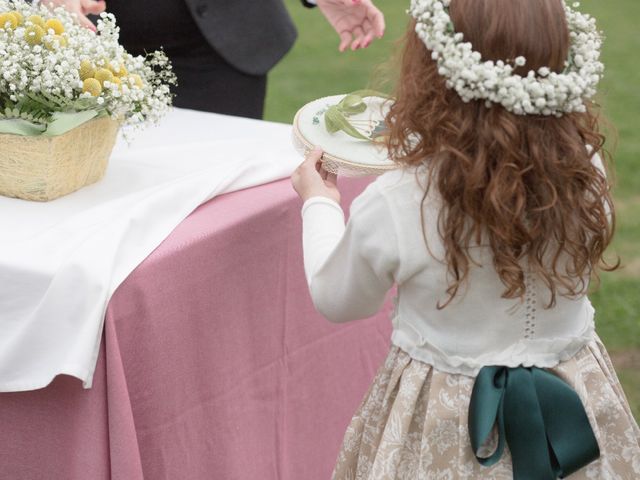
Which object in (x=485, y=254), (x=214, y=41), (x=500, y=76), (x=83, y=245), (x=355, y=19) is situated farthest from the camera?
(x=214, y=41)

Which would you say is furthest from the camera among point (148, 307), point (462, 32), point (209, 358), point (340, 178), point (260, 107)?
point (260, 107)

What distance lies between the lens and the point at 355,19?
2652 millimetres

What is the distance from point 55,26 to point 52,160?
244 mm

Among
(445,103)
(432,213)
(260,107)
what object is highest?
(445,103)

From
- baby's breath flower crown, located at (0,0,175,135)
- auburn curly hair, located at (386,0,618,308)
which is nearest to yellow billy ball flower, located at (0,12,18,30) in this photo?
baby's breath flower crown, located at (0,0,175,135)

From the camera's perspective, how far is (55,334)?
1691 mm

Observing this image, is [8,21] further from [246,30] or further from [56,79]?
[246,30]

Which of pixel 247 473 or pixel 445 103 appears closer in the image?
pixel 445 103

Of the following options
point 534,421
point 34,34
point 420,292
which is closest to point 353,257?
point 420,292

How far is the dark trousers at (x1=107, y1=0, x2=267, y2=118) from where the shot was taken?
9.34ft

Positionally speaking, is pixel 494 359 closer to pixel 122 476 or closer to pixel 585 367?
pixel 585 367

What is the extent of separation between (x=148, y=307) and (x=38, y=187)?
0.34m

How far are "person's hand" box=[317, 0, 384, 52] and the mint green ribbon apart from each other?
0.90 metres

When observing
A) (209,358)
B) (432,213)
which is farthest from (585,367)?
(209,358)
